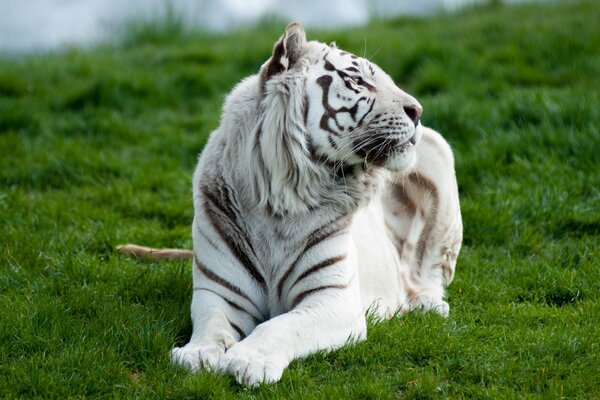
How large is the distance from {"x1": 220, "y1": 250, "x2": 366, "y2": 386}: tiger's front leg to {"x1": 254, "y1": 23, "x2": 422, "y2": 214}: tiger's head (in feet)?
1.54

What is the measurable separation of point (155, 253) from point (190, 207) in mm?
1379

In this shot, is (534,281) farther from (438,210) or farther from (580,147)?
(580,147)

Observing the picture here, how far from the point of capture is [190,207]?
25.4 ft

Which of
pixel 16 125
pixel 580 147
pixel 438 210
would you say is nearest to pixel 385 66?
pixel 580 147

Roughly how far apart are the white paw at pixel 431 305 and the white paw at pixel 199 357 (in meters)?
1.61

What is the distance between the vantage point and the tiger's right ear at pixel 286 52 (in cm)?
486

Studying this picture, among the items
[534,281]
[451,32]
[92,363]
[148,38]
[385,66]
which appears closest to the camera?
[92,363]

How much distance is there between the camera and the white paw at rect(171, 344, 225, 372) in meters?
4.44

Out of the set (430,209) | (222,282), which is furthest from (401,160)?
(430,209)

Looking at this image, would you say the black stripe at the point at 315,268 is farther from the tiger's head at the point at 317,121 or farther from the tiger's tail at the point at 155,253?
the tiger's tail at the point at 155,253

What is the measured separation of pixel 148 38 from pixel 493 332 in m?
9.35

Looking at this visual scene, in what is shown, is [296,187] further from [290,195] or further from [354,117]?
[354,117]

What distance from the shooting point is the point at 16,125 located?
957 centimetres

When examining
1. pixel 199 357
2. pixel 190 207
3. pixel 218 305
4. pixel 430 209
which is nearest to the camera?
pixel 199 357
